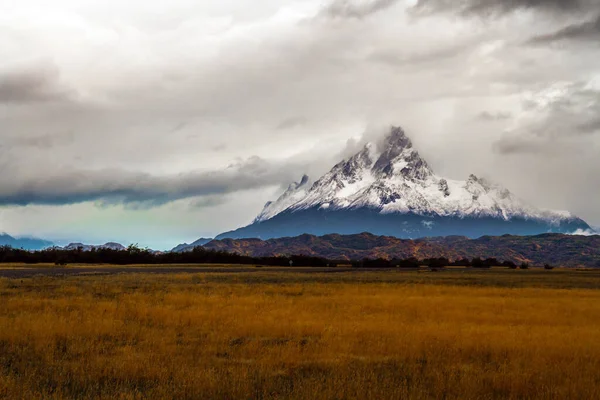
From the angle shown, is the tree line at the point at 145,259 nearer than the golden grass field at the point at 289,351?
No

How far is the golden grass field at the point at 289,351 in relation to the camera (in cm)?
1395

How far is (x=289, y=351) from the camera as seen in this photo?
61.7 ft

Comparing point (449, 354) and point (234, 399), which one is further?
point (449, 354)

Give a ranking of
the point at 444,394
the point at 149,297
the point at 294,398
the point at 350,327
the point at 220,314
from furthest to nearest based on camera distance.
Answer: the point at 149,297 < the point at 220,314 < the point at 350,327 < the point at 444,394 < the point at 294,398

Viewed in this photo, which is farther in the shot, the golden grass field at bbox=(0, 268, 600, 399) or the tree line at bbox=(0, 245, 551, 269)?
the tree line at bbox=(0, 245, 551, 269)

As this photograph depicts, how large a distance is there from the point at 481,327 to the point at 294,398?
1534 cm

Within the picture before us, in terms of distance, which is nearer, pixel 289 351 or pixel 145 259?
pixel 289 351

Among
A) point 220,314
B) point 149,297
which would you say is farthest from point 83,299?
point 220,314

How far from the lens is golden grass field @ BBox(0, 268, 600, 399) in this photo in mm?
13953

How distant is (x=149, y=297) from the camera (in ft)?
121

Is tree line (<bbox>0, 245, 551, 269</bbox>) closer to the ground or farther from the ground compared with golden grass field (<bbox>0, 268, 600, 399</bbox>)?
farther from the ground

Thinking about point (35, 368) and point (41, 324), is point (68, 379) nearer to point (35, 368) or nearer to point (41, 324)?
point (35, 368)

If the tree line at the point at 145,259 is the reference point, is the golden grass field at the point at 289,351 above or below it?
below

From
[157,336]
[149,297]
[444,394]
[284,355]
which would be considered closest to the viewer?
[444,394]
